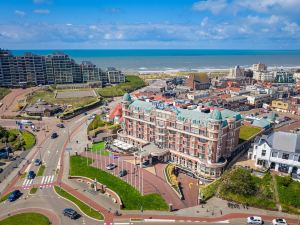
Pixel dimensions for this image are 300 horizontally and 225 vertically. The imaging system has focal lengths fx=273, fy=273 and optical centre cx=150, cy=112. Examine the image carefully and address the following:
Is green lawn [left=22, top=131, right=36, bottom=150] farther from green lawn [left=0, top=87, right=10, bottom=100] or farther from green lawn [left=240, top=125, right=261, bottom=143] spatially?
green lawn [left=0, top=87, right=10, bottom=100]

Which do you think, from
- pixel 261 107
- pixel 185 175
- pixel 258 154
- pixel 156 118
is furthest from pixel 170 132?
pixel 261 107

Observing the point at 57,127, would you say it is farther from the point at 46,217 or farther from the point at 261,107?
the point at 261,107

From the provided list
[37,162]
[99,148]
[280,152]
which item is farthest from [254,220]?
[37,162]

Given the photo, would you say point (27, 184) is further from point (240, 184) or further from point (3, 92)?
point (3, 92)

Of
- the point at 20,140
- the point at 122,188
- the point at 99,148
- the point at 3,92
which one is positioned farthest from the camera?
the point at 3,92

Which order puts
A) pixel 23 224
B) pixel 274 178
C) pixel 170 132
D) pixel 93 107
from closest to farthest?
pixel 23 224 < pixel 274 178 < pixel 170 132 < pixel 93 107

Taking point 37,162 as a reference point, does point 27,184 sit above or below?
below
